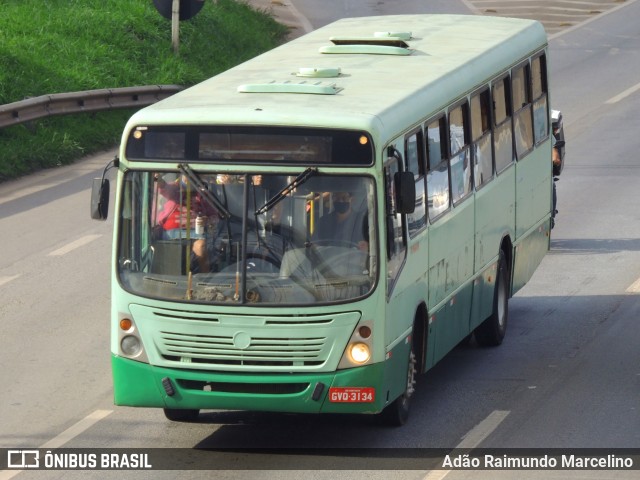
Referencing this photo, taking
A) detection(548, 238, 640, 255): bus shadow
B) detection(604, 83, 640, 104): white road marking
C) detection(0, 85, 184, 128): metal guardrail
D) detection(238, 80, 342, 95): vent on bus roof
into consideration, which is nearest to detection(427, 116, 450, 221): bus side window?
detection(238, 80, 342, 95): vent on bus roof

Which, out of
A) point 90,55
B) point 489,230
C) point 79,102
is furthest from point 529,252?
point 90,55

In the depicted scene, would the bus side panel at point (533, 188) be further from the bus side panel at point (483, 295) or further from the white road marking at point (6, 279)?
the white road marking at point (6, 279)

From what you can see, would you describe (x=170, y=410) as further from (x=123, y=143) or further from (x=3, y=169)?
(x=3, y=169)

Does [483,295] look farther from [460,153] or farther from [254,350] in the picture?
[254,350]

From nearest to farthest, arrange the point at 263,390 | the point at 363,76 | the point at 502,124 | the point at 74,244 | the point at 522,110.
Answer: the point at 263,390 < the point at 363,76 < the point at 502,124 < the point at 522,110 < the point at 74,244

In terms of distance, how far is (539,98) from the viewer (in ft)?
55.0

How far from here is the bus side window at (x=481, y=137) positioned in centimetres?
1420

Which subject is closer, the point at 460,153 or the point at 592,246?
the point at 460,153

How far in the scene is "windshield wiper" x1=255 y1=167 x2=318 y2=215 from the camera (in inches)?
440

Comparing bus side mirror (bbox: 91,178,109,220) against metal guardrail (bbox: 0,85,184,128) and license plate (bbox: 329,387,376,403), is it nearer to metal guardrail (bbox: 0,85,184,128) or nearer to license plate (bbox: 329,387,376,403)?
license plate (bbox: 329,387,376,403)

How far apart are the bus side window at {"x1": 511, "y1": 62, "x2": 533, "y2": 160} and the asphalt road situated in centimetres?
174

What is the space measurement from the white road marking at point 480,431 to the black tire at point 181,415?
6.75ft

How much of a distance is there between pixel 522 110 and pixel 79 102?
437 inches

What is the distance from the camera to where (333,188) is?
1126 cm
